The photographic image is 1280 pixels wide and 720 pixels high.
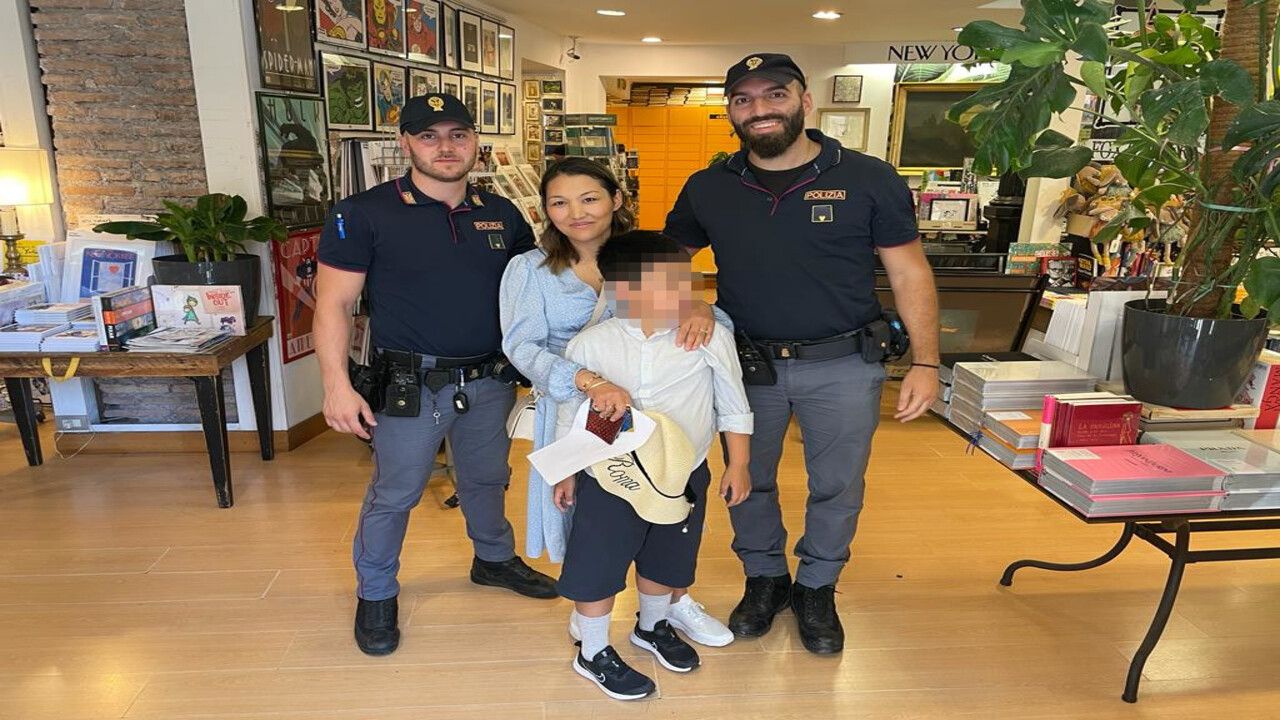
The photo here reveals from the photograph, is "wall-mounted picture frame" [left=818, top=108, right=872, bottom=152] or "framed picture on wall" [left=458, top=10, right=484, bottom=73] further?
"wall-mounted picture frame" [left=818, top=108, right=872, bottom=152]

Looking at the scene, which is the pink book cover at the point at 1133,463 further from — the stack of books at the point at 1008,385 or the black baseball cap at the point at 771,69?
the black baseball cap at the point at 771,69

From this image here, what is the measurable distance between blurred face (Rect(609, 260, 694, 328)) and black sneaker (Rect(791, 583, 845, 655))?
1.03 m

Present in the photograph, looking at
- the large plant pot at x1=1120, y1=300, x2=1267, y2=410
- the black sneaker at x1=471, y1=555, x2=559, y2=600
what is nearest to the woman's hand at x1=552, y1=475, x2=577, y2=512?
the black sneaker at x1=471, y1=555, x2=559, y2=600

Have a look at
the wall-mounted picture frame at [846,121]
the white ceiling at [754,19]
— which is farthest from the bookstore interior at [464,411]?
the wall-mounted picture frame at [846,121]

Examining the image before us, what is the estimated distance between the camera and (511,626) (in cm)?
244

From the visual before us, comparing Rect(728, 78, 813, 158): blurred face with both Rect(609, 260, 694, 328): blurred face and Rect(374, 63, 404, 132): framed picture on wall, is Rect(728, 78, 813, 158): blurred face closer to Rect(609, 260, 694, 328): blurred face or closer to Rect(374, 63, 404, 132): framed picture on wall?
Rect(609, 260, 694, 328): blurred face

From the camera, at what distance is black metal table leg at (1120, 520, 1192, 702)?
201 centimetres

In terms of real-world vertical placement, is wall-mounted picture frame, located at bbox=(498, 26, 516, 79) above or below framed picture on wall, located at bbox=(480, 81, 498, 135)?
above

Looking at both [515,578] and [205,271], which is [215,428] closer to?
[205,271]

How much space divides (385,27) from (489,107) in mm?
1578

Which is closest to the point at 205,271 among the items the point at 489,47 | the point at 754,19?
the point at 489,47

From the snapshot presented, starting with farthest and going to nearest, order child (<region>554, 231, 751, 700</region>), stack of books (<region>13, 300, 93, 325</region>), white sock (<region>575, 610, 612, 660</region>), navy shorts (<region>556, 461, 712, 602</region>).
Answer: stack of books (<region>13, 300, 93, 325</region>) → white sock (<region>575, 610, 612, 660</region>) → navy shorts (<region>556, 461, 712, 602</region>) → child (<region>554, 231, 751, 700</region>)

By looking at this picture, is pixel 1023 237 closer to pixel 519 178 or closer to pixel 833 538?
pixel 519 178

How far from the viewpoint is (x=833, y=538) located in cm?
228
